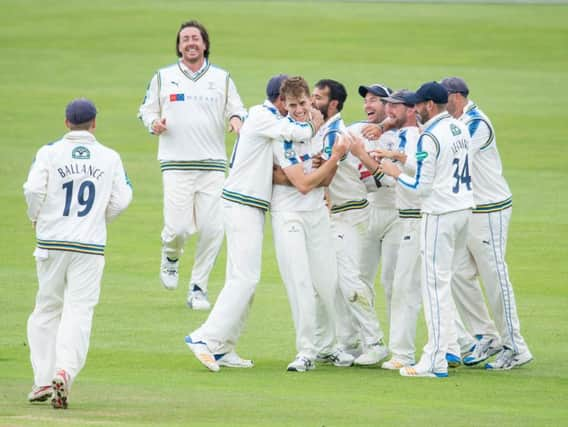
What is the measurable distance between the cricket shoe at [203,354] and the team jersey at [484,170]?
2.37 meters

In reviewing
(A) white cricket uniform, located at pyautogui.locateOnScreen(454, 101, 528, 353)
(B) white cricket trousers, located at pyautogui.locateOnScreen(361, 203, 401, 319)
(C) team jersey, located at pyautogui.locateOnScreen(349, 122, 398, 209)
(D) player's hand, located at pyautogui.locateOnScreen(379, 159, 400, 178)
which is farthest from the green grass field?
(D) player's hand, located at pyautogui.locateOnScreen(379, 159, 400, 178)

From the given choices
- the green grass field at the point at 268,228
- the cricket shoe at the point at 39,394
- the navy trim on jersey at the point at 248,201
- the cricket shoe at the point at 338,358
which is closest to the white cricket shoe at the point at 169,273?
the green grass field at the point at 268,228

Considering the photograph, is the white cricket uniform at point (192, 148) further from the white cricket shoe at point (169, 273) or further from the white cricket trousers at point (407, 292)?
the white cricket trousers at point (407, 292)

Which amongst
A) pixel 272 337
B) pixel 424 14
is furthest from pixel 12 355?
pixel 424 14

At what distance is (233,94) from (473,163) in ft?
10.9

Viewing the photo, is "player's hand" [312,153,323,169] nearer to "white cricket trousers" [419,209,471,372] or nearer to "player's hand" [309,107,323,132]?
"player's hand" [309,107,323,132]

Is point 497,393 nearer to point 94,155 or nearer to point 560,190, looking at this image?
point 94,155

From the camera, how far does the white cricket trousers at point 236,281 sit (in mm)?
10172

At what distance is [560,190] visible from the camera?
1844 centimetres

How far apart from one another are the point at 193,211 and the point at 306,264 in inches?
122

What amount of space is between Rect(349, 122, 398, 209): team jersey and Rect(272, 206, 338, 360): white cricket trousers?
46 centimetres

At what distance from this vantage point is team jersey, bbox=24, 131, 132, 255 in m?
8.86

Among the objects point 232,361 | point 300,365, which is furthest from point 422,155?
point 232,361

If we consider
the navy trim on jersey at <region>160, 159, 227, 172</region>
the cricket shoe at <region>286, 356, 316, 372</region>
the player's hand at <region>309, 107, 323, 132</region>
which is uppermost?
the player's hand at <region>309, 107, 323, 132</region>
